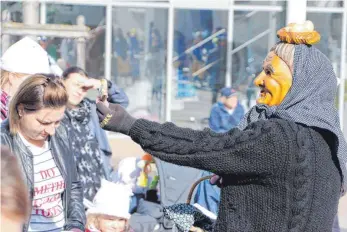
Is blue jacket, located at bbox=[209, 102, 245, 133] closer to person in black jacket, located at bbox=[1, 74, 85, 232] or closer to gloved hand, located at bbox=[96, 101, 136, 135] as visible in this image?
person in black jacket, located at bbox=[1, 74, 85, 232]

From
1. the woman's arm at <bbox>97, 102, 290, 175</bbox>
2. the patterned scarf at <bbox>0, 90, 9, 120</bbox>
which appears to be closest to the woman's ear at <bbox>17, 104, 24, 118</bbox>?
the patterned scarf at <bbox>0, 90, 9, 120</bbox>

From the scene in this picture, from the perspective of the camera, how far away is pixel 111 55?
15.4m

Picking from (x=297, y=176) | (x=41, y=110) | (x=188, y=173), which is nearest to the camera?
(x=297, y=176)

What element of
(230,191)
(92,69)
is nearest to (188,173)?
(230,191)

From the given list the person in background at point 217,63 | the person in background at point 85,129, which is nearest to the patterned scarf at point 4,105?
the person in background at point 85,129

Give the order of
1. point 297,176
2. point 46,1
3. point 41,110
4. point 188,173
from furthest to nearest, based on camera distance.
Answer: point 46,1 → point 188,173 → point 41,110 → point 297,176

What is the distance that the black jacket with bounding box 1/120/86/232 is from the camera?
15.5 ft

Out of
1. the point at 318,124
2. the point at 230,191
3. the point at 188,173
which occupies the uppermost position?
the point at 318,124

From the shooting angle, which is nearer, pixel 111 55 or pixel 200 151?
pixel 200 151

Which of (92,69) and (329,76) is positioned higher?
(329,76)

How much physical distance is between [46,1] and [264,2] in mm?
3655

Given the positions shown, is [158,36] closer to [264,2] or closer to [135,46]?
[135,46]

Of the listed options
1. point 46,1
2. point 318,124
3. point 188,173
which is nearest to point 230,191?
point 318,124

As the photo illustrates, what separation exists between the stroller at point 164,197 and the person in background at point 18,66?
1.95 m
